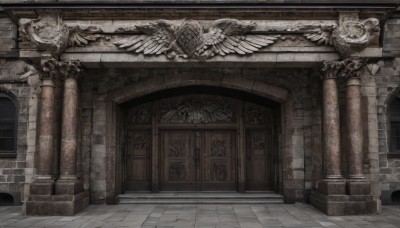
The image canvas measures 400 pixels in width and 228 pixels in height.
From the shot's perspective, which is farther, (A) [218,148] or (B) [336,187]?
(A) [218,148]

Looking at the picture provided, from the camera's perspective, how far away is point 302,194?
1135 cm

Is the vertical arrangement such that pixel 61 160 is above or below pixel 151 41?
below

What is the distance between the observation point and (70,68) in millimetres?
10000

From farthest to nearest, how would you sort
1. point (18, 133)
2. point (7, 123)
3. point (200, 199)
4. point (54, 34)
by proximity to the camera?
point (7, 123)
point (18, 133)
point (200, 199)
point (54, 34)

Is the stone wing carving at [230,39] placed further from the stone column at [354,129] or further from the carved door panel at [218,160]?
the carved door panel at [218,160]

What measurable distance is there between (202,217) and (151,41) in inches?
168

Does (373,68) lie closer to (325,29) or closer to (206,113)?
(325,29)

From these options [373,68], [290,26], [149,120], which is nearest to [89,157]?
[149,120]

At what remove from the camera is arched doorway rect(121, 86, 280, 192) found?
1262cm

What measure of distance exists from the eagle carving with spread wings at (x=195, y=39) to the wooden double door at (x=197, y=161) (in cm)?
348

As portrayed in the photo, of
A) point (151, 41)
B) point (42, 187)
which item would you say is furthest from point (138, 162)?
point (151, 41)

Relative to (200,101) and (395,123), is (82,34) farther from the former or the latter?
(395,123)

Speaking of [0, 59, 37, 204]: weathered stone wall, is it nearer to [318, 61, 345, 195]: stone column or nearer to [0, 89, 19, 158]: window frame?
[0, 89, 19, 158]: window frame

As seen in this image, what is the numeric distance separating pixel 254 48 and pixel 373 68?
353 centimetres
